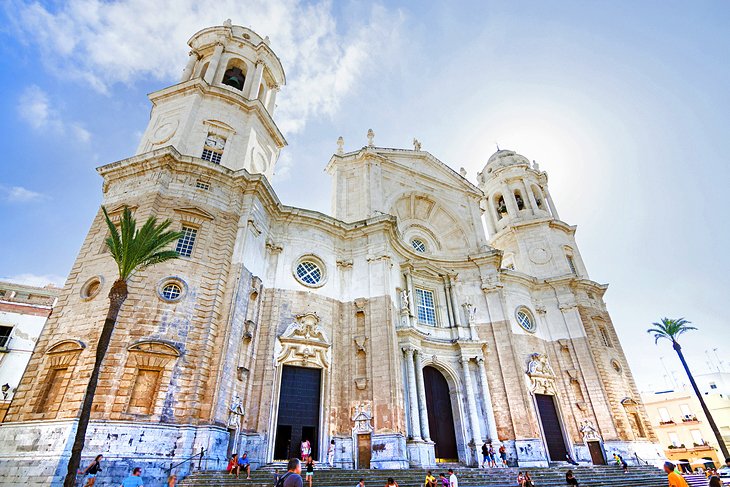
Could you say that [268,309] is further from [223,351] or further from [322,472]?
[322,472]

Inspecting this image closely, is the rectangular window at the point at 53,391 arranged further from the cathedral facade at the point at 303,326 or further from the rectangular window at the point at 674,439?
the rectangular window at the point at 674,439

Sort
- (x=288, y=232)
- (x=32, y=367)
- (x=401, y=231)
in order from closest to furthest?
(x=32, y=367), (x=288, y=232), (x=401, y=231)

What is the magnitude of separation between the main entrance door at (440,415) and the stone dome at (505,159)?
2273cm

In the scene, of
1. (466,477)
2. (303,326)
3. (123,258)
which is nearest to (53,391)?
(123,258)

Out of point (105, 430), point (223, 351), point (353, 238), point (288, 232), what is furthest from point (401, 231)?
point (105, 430)

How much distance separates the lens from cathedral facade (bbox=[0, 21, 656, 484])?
1370 centimetres

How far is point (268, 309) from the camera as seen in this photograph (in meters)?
18.9

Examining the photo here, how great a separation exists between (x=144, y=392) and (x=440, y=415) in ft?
47.2

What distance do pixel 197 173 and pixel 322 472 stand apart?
13717 millimetres

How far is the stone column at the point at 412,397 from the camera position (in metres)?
18.7

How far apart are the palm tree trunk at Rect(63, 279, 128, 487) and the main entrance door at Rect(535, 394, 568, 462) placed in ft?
71.9

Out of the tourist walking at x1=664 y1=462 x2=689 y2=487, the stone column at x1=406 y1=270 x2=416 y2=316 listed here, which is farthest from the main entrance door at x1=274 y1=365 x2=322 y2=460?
the tourist walking at x1=664 y1=462 x2=689 y2=487

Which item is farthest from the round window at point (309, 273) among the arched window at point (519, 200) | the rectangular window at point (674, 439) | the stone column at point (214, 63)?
the rectangular window at point (674, 439)

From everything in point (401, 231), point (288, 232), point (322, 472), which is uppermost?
point (401, 231)
